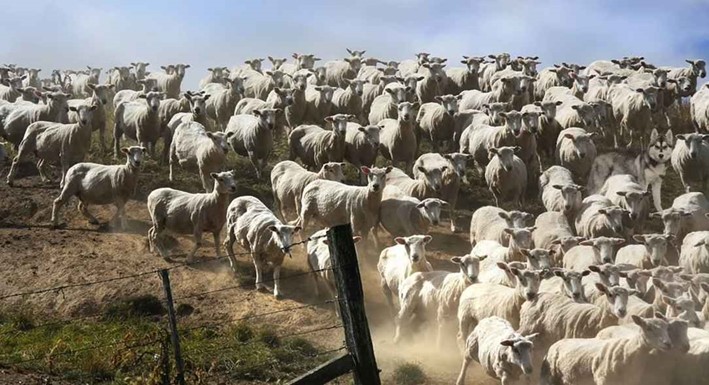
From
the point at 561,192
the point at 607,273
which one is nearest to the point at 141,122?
the point at 561,192

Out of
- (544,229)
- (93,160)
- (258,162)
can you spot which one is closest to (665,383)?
(544,229)

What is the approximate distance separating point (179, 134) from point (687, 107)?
55.9 ft

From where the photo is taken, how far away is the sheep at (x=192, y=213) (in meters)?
17.5

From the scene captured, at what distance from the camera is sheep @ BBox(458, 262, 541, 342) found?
42.0 feet

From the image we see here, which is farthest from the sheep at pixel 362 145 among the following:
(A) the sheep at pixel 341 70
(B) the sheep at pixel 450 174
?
(A) the sheep at pixel 341 70

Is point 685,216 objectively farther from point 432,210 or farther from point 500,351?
point 500,351

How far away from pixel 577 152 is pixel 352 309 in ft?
48.5

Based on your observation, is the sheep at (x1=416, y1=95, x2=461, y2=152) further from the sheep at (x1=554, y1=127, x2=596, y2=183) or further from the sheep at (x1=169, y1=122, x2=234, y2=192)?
the sheep at (x1=169, y1=122, x2=234, y2=192)

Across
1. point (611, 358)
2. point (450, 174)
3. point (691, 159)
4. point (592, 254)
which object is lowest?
point (611, 358)

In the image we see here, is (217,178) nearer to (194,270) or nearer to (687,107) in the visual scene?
(194,270)

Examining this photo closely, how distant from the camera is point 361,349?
7.39m

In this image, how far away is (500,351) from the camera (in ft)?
37.1

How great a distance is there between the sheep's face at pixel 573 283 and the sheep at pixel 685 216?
4.60 meters

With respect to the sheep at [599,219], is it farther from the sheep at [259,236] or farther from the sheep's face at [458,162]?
the sheep at [259,236]
